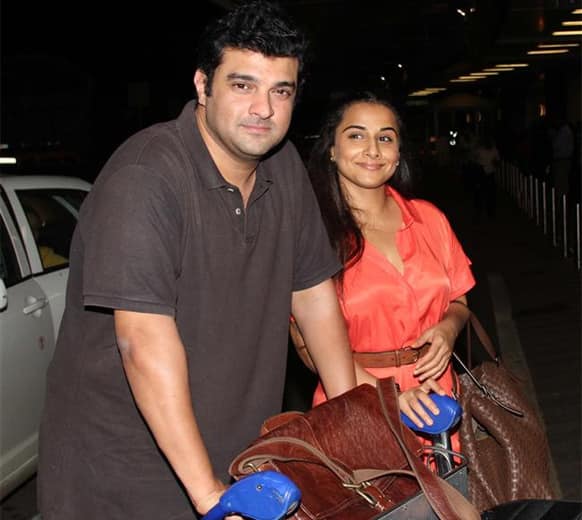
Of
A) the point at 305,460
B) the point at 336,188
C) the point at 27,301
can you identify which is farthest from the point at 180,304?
the point at 27,301

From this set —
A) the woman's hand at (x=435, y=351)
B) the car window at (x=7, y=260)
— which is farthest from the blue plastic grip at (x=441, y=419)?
the car window at (x=7, y=260)

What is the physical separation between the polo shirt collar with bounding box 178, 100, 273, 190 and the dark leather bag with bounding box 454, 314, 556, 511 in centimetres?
133

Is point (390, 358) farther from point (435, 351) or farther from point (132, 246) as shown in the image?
point (132, 246)

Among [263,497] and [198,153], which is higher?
[198,153]

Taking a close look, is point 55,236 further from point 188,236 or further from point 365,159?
point 188,236

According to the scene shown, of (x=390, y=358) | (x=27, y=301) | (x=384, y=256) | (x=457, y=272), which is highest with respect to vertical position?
(x=384, y=256)

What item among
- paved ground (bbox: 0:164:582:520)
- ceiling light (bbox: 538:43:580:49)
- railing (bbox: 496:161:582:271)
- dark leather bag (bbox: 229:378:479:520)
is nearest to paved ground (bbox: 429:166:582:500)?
paved ground (bbox: 0:164:582:520)

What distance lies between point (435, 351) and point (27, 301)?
3036 mm

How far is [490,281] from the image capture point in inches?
524

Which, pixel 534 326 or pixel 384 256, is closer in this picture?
pixel 384 256

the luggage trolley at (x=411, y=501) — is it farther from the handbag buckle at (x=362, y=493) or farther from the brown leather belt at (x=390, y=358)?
A: the brown leather belt at (x=390, y=358)

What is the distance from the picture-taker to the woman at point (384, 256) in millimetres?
3631

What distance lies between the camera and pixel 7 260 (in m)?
6.00

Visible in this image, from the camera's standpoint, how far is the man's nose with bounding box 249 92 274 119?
2484 mm
